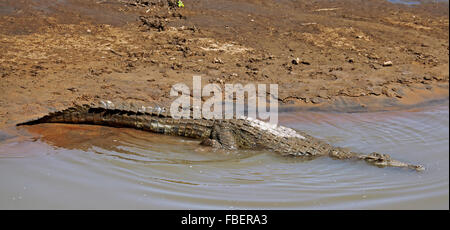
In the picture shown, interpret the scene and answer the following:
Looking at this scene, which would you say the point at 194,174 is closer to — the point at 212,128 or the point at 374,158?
the point at 212,128

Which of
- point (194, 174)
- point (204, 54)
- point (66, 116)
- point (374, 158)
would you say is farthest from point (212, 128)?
point (204, 54)

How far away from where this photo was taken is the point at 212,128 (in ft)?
19.9

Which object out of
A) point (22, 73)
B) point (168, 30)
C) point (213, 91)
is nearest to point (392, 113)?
point (213, 91)

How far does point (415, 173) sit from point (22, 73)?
21.8 feet

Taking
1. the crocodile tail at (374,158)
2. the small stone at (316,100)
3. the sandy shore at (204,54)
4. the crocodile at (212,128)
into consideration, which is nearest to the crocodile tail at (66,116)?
the crocodile at (212,128)

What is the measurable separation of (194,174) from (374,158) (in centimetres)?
236

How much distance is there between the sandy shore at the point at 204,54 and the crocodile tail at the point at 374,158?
82.9 inches

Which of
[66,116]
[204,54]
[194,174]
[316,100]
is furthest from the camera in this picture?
[204,54]

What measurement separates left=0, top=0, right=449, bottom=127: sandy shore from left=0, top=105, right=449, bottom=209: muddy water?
4.06 ft

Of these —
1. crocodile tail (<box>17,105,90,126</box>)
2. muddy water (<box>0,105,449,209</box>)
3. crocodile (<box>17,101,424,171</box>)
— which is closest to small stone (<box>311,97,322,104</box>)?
muddy water (<box>0,105,449,209</box>)

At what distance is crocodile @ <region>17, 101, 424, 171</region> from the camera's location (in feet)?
18.5

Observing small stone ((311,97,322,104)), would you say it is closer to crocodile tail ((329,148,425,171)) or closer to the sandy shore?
the sandy shore

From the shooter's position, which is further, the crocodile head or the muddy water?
the crocodile head
